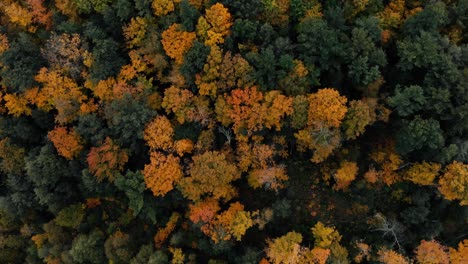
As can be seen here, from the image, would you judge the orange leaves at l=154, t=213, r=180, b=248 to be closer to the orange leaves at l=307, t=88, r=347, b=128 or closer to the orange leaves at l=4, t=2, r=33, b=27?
the orange leaves at l=307, t=88, r=347, b=128

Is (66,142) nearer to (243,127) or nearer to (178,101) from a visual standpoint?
(178,101)

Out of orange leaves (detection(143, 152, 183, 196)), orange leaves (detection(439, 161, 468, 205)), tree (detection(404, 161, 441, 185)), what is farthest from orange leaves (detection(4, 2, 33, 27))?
orange leaves (detection(439, 161, 468, 205))

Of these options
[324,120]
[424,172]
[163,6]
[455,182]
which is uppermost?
[163,6]

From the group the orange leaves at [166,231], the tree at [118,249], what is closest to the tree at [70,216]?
the tree at [118,249]

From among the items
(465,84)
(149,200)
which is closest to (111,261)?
(149,200)

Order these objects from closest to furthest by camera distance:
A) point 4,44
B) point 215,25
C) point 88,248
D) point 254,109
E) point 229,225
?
point 254,109 → point 215,25 → point 229,225 → point 88,248 → point 4,44

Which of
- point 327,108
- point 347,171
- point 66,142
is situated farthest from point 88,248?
point 327,108

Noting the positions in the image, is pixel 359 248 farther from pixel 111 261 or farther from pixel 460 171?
pixel 111 261
